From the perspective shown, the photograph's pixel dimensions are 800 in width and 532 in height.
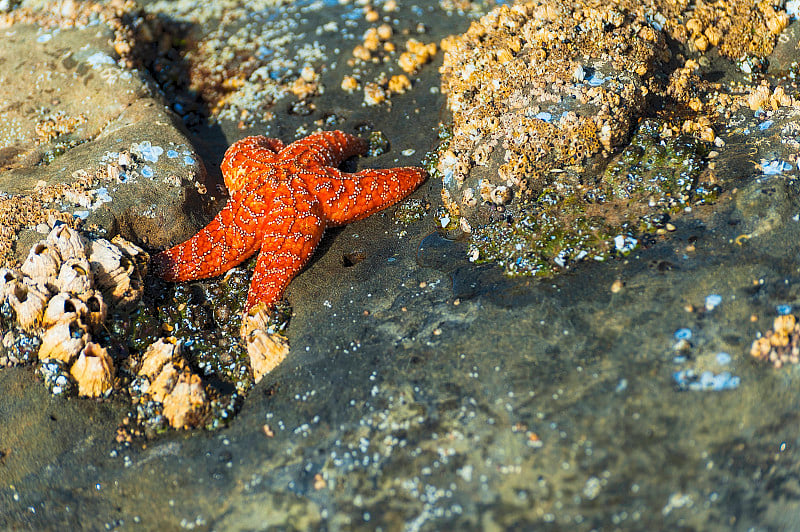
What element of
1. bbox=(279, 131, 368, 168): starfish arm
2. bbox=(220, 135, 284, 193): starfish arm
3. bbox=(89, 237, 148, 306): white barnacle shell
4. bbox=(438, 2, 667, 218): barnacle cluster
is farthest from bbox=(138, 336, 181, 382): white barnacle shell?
bbox=(438, 2, 667, 218): barnacle cluster

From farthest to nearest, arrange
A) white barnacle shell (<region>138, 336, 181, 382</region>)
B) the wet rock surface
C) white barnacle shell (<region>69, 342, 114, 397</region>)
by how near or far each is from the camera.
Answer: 1. white barnacle shell (<region>138, 336, 181, 382</region>)
2. white barnacle shell (<region>69, 342, 114, 397</region>)
3. the wet rock surface

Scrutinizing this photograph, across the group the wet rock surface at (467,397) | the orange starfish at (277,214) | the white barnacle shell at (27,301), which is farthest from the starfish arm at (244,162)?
the white barnacle shell at (27,301)

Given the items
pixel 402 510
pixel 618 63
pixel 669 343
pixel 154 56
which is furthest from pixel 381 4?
pixel 402 510

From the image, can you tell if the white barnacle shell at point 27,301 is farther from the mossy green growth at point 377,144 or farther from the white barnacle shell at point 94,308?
the mossy green growth at point 377,144

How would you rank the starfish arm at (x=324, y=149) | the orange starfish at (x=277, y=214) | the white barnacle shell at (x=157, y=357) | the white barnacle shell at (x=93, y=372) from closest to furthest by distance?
the white barnacle shell at (x=93, y=372) < the white barnacle shell at (x=157, y=357) < the orange starfish at (x=277, y=214) < the starfish arm at (x=324, y=149)

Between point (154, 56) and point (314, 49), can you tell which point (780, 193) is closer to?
point (314, 49)

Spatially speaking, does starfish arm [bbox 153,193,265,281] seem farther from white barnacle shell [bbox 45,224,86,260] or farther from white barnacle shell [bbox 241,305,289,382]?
white barnacle shell [bbox 241,305,289,382]

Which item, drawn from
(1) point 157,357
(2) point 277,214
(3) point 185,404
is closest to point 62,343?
(1) point 157,357
